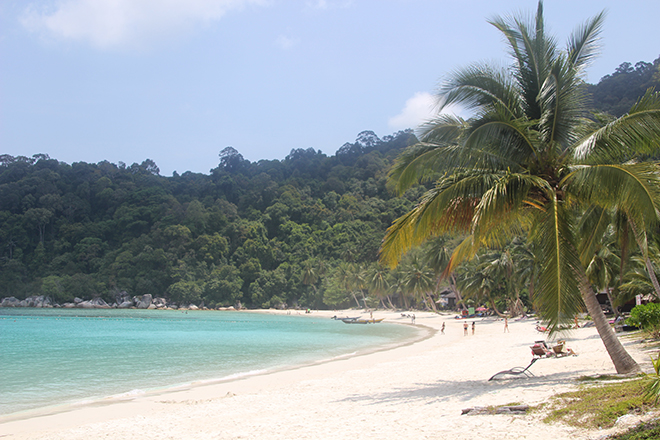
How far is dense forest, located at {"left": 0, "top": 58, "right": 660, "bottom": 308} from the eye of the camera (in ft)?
267

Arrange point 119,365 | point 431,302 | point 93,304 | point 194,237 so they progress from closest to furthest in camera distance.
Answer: point 119,365, point 431,302, point 93,304, point 194,237

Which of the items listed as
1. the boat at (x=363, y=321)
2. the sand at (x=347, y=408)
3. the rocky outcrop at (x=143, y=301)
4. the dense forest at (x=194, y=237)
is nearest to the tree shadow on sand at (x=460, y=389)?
the sand at (x=347, y=408)

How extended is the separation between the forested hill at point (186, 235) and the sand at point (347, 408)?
200 ft

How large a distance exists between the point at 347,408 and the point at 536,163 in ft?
17.2

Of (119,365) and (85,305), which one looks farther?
(85,305)

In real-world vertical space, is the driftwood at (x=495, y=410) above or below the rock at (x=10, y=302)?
above

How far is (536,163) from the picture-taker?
7.38 metres

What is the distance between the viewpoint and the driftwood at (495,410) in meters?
5.51

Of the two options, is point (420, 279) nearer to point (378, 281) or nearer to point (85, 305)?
point (378, 281)

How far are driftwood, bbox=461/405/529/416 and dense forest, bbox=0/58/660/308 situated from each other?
6262 cm

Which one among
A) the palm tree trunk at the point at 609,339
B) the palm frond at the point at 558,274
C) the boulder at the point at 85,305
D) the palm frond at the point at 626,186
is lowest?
the boulder at the point at 85,305

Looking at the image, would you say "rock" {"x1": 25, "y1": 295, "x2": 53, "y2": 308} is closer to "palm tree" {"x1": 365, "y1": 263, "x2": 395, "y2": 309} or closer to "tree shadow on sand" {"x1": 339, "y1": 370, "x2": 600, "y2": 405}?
"palm tree" {"x1": 365, "y1": 263, "x2": 395, "y2": 309}

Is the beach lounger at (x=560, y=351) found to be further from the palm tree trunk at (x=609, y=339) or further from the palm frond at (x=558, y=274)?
the palm frond at (x=558, y=274)

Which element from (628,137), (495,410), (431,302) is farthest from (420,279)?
(495,410)
